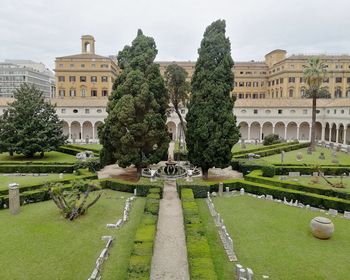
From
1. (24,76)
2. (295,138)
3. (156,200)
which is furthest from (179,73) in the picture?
(24,76)

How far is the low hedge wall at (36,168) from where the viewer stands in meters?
30.3

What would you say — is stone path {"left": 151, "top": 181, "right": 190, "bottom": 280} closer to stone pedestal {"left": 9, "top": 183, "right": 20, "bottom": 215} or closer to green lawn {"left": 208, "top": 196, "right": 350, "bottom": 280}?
green lawn {"left": 208, "top": 196, "right": 350, "bottom": 280}

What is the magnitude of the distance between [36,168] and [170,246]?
21.2m

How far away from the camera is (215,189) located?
23.8 m

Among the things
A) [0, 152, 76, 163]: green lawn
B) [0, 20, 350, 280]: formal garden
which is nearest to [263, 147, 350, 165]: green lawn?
[0, 20, 350, 280]: formal garden

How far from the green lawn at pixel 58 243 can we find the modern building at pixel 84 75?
6111cm

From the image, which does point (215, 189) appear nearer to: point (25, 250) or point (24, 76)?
point (25, 250)

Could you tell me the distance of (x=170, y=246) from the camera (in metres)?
14.2

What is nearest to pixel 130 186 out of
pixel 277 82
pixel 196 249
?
pixel 196 249

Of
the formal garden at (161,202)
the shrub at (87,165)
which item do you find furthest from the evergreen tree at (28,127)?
the shrub at (87,165)

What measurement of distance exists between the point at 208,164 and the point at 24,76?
379 ft

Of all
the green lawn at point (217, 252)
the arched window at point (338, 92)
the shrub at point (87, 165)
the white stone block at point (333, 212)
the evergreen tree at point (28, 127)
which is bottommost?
the green lawn at point (217, 252)

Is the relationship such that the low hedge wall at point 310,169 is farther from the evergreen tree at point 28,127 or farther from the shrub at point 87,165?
the evergreen tree at point 28,127

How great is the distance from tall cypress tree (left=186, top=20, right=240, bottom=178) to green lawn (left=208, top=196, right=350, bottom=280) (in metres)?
5.87
